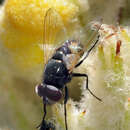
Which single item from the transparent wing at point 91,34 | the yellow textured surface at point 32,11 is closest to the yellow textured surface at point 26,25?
the yellow textured surface at point 32,11

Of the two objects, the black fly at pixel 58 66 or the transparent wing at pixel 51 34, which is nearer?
the black fly at pixel 58 66

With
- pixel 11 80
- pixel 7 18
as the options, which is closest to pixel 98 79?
pixel 7 18

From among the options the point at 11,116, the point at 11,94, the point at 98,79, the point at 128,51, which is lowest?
the point at 11,116

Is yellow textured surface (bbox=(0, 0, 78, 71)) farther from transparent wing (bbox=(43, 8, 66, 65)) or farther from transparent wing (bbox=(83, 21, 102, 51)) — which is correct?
transparent wing (bbox=(83, 21, 102, 51))

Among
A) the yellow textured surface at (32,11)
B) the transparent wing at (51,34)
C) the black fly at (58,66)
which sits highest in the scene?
the yellow textured surface at (32,11)

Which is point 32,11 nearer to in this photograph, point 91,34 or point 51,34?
point 51,34

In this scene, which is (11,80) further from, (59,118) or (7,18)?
(59,118)

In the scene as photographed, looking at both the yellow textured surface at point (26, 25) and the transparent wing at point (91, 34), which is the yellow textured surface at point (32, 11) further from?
the transparent wing at point (91, 34)

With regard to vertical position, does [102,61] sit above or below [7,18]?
below
